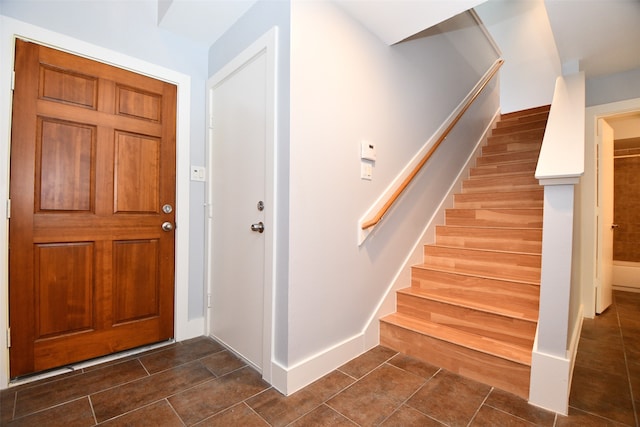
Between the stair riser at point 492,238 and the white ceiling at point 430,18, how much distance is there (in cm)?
145

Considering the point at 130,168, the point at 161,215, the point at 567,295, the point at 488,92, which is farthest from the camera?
the point at 488,92

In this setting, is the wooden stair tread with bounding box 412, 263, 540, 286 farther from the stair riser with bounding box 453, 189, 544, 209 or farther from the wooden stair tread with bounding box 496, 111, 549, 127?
the wooden stair tread with bounding box 496, 111, 549, 127

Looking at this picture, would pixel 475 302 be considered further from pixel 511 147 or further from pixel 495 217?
pixel 511 147

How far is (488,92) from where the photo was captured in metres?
4.11

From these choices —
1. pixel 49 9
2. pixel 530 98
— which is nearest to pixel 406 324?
pixel 49 9

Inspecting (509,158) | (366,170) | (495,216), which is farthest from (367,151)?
(509,158)

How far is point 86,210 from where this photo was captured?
185 centimetres

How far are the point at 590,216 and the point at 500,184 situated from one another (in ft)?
2.78

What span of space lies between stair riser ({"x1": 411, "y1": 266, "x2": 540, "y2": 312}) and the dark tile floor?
0.47 m

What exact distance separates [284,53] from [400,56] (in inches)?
46.3

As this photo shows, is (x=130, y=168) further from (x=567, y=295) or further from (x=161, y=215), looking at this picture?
(x=567, y=295)

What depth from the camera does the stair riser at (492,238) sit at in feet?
7.49

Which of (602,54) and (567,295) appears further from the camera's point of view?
(602,54)

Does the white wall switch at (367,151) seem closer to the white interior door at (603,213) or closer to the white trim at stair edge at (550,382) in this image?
the white trim at stair edge at (550,382)
